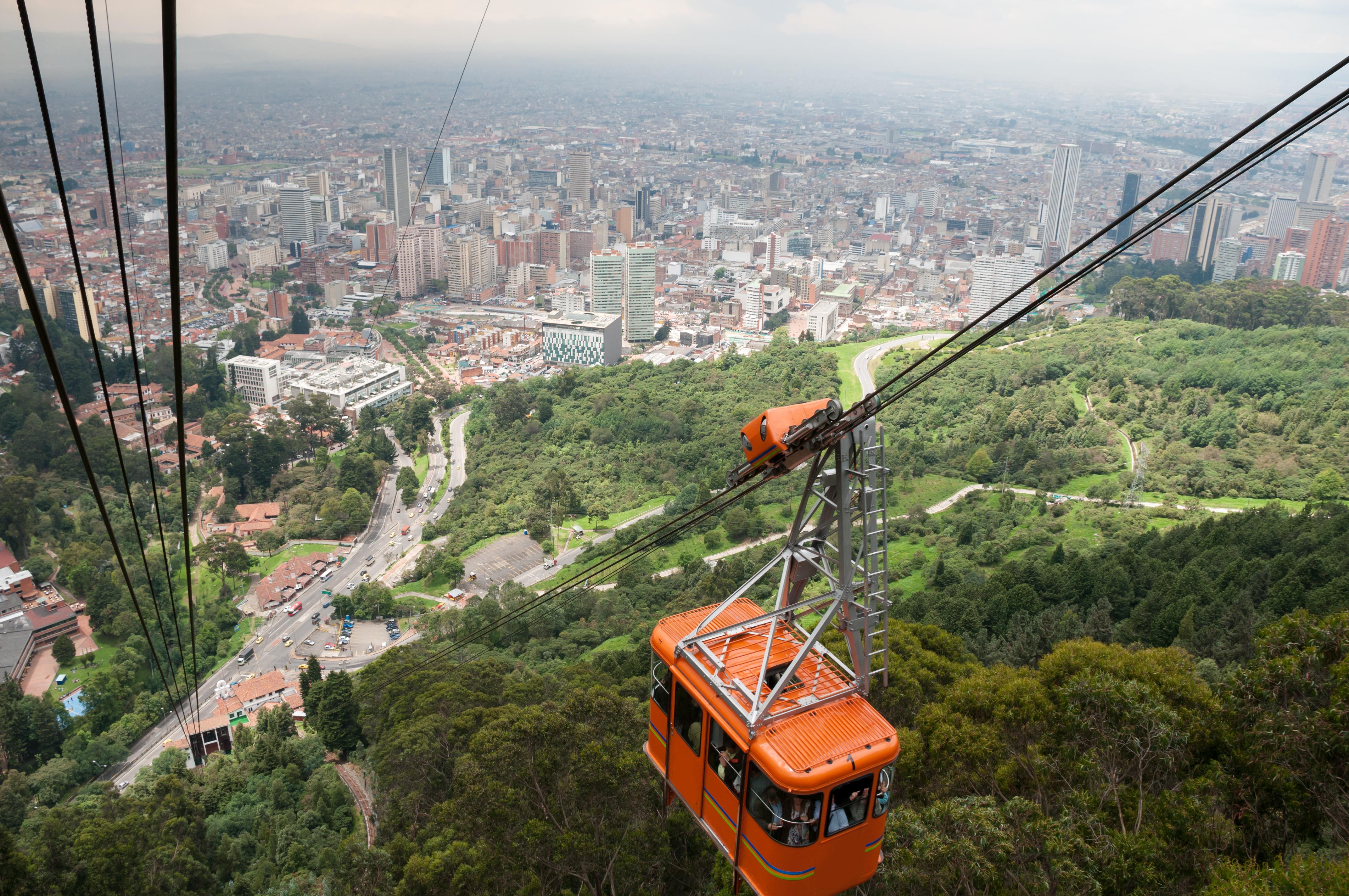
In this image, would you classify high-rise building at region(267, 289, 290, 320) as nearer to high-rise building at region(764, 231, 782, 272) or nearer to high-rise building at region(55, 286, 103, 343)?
high-rise building at region(55, 286, 103, 343)

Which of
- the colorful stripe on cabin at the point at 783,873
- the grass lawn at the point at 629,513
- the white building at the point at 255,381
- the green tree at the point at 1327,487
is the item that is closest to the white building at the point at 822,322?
the grass lawn at the point at 629,513

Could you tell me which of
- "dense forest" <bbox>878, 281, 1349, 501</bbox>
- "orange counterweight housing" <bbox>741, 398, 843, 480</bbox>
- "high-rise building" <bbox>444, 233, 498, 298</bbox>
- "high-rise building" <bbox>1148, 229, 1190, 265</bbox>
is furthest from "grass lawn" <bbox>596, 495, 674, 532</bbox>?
"high-rise building" <bbox>444, 233, 498, 298</bbox>

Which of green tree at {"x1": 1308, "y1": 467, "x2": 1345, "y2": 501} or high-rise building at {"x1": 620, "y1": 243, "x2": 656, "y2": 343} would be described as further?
high-rise building at {"x1": 620, "y1": 243, "x2": 656, "y2": 343}

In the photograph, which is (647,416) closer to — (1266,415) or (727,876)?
(1266,415)

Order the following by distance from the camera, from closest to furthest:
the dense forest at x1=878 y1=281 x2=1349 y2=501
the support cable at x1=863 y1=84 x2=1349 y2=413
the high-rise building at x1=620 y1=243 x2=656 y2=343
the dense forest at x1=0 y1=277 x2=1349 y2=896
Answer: the support cable at x1=863 y1=84 x2=1349 y2=413, the dense forest at x1=0 y1=277 x2=1349 y2=896, the dense forest at x1=878 y1=281 x2=1349 y2=501, the high-rise building at x1=620 y1=243 x2=656 y2=343

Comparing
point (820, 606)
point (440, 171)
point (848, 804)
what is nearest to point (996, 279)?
point (820, 606)

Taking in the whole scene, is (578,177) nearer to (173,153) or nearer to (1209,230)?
(1209,230)
